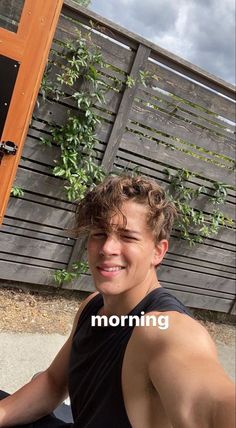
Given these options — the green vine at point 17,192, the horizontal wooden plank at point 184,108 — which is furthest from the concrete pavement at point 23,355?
the horizontal wooden plank at point 184,108

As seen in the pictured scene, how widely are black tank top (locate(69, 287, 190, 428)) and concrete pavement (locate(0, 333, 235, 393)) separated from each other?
4.51 feet

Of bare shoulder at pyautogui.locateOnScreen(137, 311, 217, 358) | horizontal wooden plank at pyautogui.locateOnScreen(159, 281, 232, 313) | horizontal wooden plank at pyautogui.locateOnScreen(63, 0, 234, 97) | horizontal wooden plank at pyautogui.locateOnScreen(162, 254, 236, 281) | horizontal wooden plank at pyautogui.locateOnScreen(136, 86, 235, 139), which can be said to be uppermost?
horizontal wooden plank at pyautogui.locateOnScreen(63, 0, 234, 97)

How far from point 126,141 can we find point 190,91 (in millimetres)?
719

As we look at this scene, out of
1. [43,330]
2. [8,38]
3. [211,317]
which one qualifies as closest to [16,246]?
[43,330]

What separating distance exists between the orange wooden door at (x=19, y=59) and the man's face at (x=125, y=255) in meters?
1.53

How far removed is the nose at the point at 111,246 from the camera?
125 centimetres

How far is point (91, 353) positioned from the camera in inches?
50.6

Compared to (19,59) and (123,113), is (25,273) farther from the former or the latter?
(19,59)

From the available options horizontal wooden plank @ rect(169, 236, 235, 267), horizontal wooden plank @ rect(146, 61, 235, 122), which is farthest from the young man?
horizontal wooden plank @ rect(169, 236, 235, 267)

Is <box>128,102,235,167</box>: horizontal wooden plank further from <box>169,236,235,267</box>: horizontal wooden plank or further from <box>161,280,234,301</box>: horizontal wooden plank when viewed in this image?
<box>161,280,234,301</box>: horizontal wooden plank

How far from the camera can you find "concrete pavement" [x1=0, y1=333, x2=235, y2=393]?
257 cm

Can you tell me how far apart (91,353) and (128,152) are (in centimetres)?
239

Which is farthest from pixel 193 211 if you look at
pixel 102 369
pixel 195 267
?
pixel 102 369

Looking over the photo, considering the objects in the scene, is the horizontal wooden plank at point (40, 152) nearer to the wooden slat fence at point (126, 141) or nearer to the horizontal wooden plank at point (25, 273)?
the wooden slat fence at point (126, 141)
